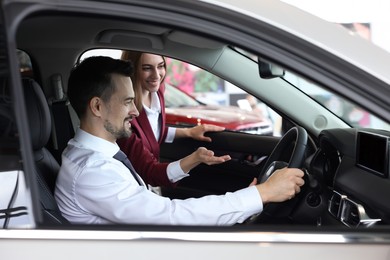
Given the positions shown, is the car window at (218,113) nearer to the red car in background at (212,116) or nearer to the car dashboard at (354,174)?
the red car in background at (212,116)

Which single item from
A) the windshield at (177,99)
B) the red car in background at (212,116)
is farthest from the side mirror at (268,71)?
the windshield at (177,99)

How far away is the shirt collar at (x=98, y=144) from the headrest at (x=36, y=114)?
A: 0.27 metres

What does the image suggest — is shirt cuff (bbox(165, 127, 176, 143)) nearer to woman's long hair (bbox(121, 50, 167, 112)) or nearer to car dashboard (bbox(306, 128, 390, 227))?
woman's long hair (bbox(121, 50, 167, 112))

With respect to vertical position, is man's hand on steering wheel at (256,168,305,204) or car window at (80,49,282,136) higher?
car window at (80,49,282,136)

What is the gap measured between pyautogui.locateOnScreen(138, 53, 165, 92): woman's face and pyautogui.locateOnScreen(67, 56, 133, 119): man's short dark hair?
1.02 meters

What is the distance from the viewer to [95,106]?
2.39 meters

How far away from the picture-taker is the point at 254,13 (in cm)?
165

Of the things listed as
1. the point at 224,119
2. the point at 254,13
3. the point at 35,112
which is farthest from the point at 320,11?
the point at 254,13

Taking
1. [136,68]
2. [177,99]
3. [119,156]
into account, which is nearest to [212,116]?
[177,99]

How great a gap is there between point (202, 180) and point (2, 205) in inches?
79.1

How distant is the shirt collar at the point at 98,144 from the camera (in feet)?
7.59

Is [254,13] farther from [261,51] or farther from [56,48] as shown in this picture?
[56,48]

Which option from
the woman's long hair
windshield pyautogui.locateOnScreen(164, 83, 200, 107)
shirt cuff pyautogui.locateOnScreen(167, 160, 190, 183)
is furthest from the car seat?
windshield pyautogui.locateOnScreen(164, 83, 200, 107)

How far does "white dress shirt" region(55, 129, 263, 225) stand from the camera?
2.00 meters
